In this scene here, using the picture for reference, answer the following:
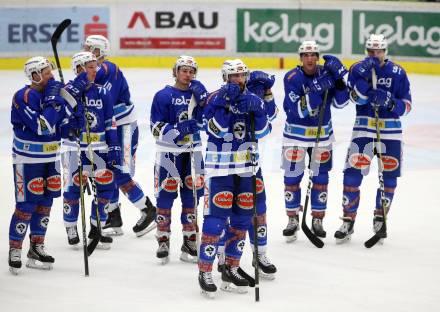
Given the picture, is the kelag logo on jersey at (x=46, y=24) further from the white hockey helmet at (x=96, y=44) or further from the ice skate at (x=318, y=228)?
the ice skate at (x=318, y=228)

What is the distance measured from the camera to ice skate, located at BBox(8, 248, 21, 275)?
7688 millimetres

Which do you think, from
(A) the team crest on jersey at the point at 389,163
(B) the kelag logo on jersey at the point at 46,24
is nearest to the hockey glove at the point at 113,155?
(A) the team crest on jersey at the point at 389,163

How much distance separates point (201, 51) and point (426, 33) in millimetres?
4293

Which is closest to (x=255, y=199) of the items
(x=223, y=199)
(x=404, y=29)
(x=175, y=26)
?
(x=223, y=199)

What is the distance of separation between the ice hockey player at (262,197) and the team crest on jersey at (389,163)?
64.7 inches

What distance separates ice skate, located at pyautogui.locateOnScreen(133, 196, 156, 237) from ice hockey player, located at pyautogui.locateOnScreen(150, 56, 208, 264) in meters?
0.85

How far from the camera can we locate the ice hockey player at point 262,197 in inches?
288

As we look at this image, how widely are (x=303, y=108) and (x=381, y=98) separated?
2.25ft

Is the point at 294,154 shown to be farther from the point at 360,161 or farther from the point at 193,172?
the point at 193,172

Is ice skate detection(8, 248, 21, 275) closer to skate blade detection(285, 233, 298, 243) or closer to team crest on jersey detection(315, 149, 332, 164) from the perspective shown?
skate blade detection(285, 233, 298, 243)

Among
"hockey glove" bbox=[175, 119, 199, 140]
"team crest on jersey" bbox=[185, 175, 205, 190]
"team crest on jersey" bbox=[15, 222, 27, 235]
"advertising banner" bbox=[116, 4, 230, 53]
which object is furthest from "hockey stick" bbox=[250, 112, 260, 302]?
"advertising banner" bbox=[116, 4, 230, 53]

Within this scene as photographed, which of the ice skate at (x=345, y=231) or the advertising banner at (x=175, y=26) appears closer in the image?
the ice skate at (x=345, y=231)

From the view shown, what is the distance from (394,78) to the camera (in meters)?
8.58

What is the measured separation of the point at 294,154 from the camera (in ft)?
28.6
